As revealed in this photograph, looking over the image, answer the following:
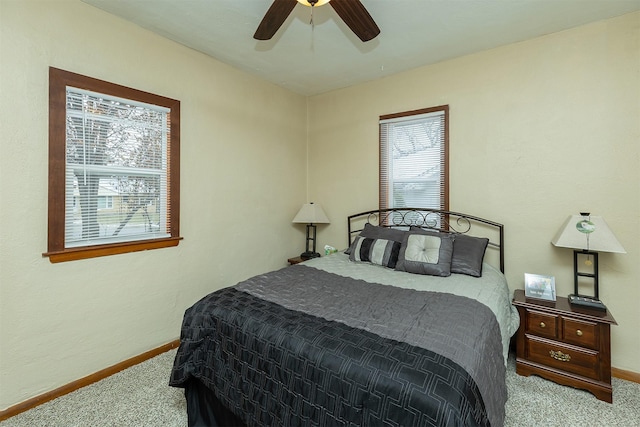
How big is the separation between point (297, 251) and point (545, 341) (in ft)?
8.93

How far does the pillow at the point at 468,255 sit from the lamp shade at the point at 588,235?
523 mm

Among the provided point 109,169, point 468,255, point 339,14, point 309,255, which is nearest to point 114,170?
point 109,169

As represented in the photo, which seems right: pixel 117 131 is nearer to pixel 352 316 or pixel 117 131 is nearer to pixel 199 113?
pixel 199 113

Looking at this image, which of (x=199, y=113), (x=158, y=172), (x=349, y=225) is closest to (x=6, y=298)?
(x=158, y=172)

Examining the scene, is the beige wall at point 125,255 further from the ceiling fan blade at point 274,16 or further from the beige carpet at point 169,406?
the ceiling fan blade at point 274,16

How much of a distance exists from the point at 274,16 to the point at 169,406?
255 cm

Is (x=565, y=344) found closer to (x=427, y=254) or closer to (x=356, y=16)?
(x=427, y=254)

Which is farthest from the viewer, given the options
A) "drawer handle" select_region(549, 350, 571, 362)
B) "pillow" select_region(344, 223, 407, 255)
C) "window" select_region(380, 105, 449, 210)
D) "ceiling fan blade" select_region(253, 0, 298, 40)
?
"window" select_region(380, 105, 449, 210)

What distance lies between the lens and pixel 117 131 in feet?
7.47

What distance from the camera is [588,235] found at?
2.10m

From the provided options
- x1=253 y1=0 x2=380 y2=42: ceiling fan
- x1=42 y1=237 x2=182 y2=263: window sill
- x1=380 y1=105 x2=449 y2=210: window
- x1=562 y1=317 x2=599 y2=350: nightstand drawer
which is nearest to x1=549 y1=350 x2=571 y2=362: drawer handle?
x1=562 y1=317 x2=599 y2=350: nightstand drawer

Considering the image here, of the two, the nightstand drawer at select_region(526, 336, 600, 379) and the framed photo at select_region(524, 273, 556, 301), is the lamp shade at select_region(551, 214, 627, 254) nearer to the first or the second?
the framed photo at select_region(524, 273, 556, 301)

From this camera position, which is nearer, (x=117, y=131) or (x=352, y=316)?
(x=352, y=316)

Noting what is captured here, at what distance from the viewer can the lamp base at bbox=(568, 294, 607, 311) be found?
82.4 inches
